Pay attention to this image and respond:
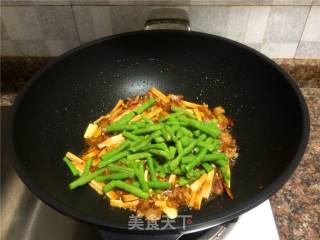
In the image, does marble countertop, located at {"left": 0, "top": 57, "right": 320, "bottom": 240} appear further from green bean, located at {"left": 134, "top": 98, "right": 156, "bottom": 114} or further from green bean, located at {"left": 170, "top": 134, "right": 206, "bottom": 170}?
green bean, located at {"left": 134, "top": 98, "right": 156, "bottom": 114}

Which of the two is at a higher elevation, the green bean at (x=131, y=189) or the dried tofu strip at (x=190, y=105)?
the dried tofu strip at (x=190, y=105)

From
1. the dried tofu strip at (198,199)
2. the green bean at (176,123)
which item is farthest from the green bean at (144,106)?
the dried tofu strip at (198,199)

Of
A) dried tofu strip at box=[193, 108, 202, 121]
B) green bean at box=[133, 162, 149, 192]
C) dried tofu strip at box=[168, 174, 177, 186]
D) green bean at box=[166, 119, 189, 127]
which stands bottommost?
dried tofu strip at box=[168, 174, 177, 186]

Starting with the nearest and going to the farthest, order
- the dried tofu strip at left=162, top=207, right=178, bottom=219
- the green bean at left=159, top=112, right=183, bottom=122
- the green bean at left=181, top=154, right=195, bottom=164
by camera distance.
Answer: the dried tofu strip at left=162, top=207, right=178, bottom=219, the green bean at left=181, top=154, right=195, bottom=164, the green bean at left=159, top=112, right=183, bottom=122

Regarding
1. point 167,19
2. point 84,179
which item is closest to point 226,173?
point 84,179

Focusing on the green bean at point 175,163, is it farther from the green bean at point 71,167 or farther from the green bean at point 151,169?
the green bean at point 71,167

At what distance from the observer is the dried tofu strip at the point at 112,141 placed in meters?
0.98

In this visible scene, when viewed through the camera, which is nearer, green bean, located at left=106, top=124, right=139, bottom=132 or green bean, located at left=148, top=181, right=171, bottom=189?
green bean, located at left=148, top=181, right=171, bottom=189

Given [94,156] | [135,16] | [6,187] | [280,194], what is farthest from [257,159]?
[6,187]

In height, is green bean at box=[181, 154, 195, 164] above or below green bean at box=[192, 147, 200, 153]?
above

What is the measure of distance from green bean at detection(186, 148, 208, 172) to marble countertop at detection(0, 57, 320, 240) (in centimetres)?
23

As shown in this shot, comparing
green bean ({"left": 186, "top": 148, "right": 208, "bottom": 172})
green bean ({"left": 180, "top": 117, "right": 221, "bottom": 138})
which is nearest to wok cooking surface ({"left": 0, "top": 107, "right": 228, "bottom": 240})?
green bean ({"left": 186, "top": 148, "right": 208, "bottom": 172})

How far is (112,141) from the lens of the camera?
99 centimetres

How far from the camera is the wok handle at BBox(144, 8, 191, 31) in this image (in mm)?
1049
